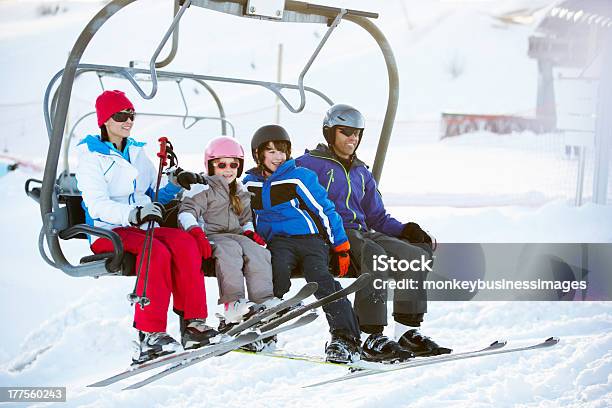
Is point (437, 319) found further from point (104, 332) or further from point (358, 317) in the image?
point (358, 317)

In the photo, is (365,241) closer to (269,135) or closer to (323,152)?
(323,152)

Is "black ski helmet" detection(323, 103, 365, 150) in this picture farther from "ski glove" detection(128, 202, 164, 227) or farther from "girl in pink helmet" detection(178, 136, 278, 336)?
"ski glove" detection(128, 202, 164, 227)

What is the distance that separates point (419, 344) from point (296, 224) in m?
0.69

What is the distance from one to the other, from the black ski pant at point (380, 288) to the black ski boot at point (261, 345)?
13.8 inches

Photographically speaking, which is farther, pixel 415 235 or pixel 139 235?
pixel 415 235

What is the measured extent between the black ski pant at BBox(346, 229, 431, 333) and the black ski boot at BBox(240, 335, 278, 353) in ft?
Result: 1.15

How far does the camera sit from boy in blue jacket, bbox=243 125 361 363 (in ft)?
10.7

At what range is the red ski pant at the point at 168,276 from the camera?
10.1ft

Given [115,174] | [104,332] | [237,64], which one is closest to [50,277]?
[104,332]

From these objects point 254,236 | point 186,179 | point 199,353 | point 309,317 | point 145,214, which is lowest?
point 199,353

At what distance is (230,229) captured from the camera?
134 inches

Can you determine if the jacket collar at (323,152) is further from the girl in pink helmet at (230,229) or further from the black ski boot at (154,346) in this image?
the black ski boot at (154,346)

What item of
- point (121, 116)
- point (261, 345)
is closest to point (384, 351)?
point (261, 345)

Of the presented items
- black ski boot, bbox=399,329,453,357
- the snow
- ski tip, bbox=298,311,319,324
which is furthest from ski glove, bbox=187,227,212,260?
the snow
